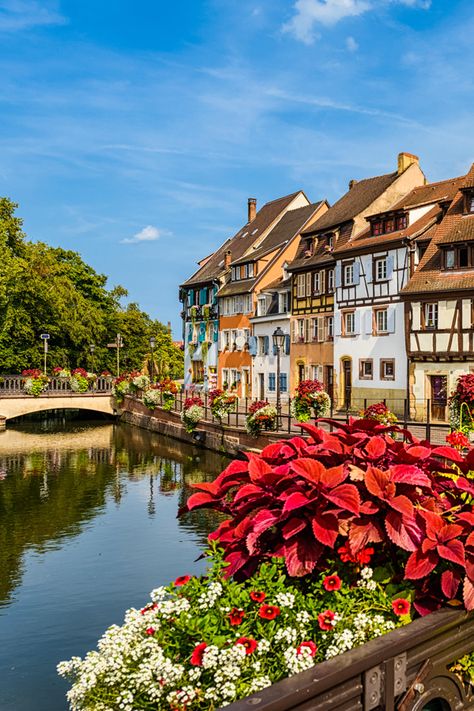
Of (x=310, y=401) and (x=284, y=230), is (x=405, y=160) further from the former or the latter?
(x=310, y=401)

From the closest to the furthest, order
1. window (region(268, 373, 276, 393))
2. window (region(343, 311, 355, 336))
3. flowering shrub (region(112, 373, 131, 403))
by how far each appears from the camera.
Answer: window (region(343, 311, 355, 336)), window (region(268, 373, 276, 393)), flowering shrub (region(112, 373, 131, 403))

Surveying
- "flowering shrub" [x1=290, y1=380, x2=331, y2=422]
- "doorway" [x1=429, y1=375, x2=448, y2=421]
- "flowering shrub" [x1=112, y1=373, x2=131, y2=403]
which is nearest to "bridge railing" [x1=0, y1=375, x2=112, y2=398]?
"flowering shrub" [x1=112, y1=373, x2=131, y2=403]

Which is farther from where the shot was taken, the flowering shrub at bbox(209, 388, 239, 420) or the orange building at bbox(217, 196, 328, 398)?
the orange building at bbox(217, 196, 328, 398)

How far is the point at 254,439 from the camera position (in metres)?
26.0

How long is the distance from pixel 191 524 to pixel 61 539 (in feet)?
11.2

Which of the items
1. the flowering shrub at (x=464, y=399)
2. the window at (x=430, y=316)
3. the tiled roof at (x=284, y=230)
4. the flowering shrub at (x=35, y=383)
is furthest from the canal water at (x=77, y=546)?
the tiled roof at (x=284, y=230)

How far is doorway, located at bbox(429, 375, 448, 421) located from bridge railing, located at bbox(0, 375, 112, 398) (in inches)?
1084

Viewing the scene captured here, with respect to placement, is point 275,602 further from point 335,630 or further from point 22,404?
point 22,404

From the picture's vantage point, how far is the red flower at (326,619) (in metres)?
3.39

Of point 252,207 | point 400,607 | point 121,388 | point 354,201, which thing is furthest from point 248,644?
point 252,207

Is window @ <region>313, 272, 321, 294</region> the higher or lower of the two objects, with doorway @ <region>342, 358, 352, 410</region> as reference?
higher

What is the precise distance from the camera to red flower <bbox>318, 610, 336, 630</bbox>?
3.39 metres

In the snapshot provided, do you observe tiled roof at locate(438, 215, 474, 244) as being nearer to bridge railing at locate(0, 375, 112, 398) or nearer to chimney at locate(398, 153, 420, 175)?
chimney at locate(398, 153, 420, 175)

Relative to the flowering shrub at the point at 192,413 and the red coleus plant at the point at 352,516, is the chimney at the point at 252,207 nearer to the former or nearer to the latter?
the flowering shrub at the point at 192,413
